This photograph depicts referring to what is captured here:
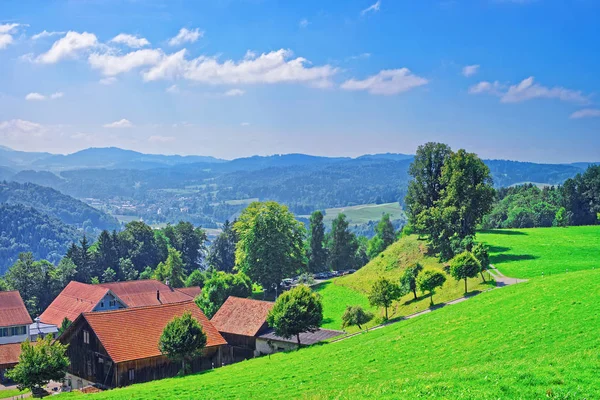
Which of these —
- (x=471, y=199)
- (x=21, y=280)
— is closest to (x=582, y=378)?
(x=471, y=199)

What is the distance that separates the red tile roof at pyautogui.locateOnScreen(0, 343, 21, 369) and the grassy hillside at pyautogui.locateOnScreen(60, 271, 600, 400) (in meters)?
31.2

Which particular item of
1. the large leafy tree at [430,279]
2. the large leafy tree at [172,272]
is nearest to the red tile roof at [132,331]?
the large leafy tree at [430,279]

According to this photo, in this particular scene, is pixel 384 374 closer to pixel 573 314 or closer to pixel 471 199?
pixel 573 314

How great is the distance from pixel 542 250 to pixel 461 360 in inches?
1792

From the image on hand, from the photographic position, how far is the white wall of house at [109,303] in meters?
80.1

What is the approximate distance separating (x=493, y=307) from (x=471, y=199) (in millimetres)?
29404

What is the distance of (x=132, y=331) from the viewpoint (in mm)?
46438

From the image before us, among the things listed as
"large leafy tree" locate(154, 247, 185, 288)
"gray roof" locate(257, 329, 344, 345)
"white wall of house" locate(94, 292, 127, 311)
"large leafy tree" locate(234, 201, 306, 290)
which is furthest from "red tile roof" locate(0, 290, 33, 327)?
"gray roof" locate(257, 329, 344, 345)

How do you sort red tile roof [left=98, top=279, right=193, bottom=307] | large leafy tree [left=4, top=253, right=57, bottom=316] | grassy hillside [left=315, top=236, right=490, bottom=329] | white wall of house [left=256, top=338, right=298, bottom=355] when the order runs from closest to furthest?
white wall of house [left=256, top=338, right=298, bottom=355] < grassy hillside [left=315, top=236, right=490, bottom=329] < red tile roof [left=98, top=279, right=193, bottom=307] < large leafy tree [left=4, top=253, right=57, bottom=316]

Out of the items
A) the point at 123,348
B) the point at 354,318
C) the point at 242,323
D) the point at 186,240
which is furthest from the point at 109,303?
the point at 186,240

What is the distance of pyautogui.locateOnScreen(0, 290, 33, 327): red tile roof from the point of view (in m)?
72.4

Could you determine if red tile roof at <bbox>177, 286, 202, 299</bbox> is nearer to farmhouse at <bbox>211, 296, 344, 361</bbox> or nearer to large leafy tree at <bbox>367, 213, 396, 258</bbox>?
farmhouse at <bbox>211, 296, 344, 361</bbox>

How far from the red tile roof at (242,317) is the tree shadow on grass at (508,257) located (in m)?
26.9

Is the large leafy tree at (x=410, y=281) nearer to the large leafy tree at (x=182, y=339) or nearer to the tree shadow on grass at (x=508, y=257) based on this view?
the tree shadow on grass at (x=508, y=257)
